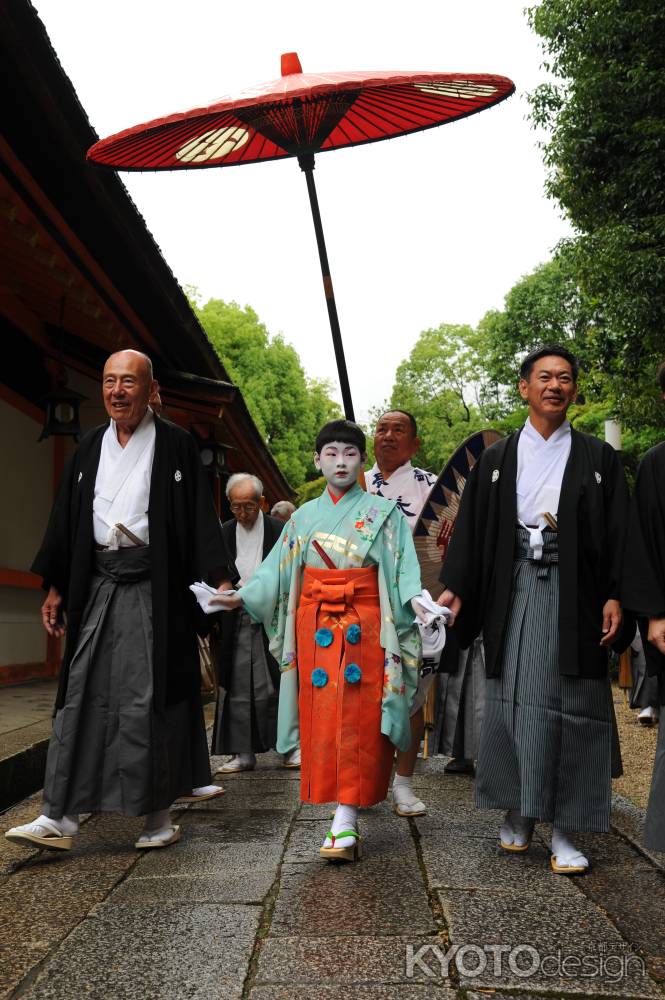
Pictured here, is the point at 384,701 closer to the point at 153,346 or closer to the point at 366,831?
the point at 366,831

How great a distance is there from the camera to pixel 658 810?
3379mm

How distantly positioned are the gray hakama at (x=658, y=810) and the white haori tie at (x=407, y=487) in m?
2.66

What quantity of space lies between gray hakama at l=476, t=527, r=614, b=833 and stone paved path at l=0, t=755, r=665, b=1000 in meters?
0.25

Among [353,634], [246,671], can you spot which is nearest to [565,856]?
[353,634]

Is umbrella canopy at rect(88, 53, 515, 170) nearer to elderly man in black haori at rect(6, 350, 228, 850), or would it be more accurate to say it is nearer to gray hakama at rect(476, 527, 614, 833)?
elderly man in black haori at rect(6, 350, 228, 850)

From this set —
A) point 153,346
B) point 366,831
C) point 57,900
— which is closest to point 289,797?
point 366,831

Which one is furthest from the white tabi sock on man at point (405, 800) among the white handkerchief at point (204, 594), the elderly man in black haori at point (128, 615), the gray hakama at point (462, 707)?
the white handkerchief at point (204, 594)

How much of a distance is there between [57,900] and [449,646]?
99.2 inches

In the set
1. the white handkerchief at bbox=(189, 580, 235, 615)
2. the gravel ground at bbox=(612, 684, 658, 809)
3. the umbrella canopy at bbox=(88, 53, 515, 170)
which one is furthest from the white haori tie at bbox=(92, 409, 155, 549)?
the gravel ground at bbox=(612, 684, 658, 809)

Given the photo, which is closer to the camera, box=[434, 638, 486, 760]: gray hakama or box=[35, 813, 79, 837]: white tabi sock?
box=[35, 813, 79, 837]: white tabi sock

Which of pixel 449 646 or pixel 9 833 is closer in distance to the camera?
pixel 9 833

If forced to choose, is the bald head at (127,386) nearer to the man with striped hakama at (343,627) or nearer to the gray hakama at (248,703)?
the man with striped hakama at (343,627)

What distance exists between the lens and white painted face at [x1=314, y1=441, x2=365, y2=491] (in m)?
4.46

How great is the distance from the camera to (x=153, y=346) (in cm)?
1000
